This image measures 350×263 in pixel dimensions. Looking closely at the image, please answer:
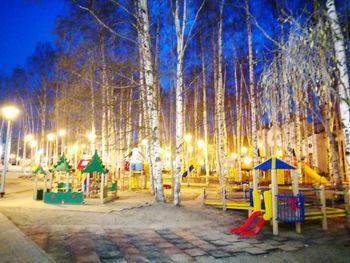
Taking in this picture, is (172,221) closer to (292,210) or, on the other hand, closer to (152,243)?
(152,243)

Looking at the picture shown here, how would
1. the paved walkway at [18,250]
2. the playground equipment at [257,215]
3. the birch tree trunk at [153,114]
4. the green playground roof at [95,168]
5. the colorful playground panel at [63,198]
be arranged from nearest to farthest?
the paved walkway at [18,250] → the playground equipment at [257,215] → the birch tree trunk at [153,114] → the colorful playground panel at [63,198] → the green playground roof at [95,168]

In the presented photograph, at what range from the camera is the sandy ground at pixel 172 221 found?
5.74 m

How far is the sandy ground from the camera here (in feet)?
18.8

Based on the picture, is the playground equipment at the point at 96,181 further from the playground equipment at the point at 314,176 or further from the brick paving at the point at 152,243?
the playground equipment at the point at 314,176

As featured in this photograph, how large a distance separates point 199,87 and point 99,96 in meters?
12.8

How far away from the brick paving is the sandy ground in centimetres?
17

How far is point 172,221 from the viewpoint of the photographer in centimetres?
906

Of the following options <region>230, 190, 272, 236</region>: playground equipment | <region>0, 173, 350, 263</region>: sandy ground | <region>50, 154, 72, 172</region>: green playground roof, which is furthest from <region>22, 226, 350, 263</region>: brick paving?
<region>50, 154, 72, 172</region>: green playground roof

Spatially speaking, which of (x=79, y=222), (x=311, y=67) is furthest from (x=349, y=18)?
(x=79, y=222)

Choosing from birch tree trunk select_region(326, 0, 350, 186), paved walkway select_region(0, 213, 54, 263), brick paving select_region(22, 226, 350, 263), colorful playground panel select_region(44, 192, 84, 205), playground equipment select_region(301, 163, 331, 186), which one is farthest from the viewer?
playground equipment select_region(301, 163, 331, 186)

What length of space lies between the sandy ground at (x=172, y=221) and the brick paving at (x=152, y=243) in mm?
171

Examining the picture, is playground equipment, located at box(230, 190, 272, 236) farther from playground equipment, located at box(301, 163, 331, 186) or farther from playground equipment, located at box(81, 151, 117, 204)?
playground equipment, located at box(301, 163, 331, 186)

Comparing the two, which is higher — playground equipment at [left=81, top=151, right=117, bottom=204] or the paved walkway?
playground equipment at [left=81, top=151, right=117, bottom=204]

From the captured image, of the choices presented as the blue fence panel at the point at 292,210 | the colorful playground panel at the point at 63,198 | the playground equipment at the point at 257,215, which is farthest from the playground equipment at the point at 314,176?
the colorful playground panel at the point at 63,198
